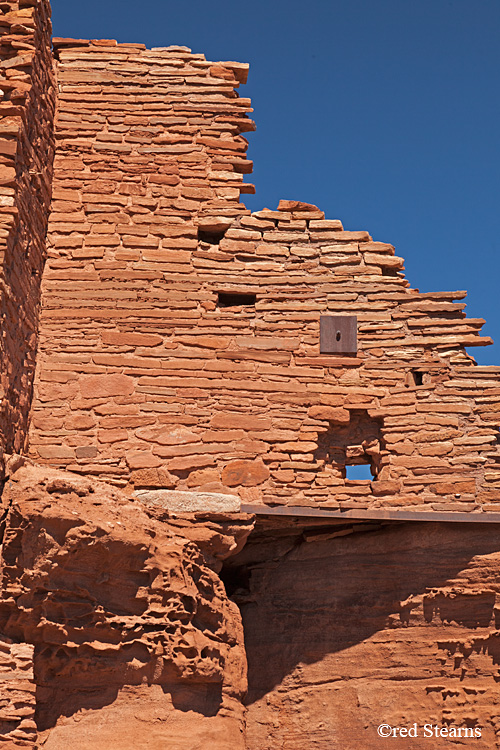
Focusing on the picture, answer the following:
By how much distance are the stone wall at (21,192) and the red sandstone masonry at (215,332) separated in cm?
24

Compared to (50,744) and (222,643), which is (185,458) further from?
(50,744)

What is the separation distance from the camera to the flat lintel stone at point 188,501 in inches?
286

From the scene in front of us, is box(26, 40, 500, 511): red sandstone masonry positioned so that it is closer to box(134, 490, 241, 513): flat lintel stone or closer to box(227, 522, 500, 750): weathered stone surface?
box(134, 490, 241, 513): flat lintel stone

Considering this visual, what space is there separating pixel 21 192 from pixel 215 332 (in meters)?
1.97

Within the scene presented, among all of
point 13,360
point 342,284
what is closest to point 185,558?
point 13,360

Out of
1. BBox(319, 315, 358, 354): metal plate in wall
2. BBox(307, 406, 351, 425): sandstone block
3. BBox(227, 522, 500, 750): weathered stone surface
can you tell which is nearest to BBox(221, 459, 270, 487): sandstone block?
BBox(227, 522, 500, 750): weathered stone surface

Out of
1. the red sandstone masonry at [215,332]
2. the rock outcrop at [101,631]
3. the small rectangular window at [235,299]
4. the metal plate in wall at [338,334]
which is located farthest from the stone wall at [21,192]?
the metal plate in wall at [338,334]

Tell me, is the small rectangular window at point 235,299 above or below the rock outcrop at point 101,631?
above

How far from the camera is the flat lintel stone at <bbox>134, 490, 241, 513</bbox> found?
7.26 metres

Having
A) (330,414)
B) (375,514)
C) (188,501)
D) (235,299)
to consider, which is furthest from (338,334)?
(188,501)

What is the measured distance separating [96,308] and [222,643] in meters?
3.00

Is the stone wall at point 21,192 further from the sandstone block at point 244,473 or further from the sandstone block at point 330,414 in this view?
the sandstone block at point 330,414

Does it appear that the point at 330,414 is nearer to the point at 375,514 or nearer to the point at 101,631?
the point at 375,514

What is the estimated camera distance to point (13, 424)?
6969 millimetres
